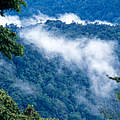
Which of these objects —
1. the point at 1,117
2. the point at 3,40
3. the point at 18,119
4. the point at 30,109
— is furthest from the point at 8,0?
the point at 30,109

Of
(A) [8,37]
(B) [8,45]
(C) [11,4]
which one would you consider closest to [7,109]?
(B) [8,45]

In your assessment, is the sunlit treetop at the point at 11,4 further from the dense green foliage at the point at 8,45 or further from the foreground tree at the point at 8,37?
the dense green foliage at the point at 8,45

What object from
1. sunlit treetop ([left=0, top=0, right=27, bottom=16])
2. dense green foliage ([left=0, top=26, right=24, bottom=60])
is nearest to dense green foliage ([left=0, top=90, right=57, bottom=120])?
dense green foliage ([left=0, top=26, right=24, bottom=60])

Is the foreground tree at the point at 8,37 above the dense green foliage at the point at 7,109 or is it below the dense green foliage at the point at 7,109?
above

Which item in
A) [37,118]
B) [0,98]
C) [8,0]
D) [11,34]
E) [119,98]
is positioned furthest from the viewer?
[37,118]

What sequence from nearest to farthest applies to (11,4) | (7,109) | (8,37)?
(11,4)
(8,37)
(7,109)

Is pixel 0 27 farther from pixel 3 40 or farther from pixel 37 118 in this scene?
pixel 37 118

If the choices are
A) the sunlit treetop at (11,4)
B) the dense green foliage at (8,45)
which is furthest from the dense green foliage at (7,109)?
the sunlit treetop at (11,4)

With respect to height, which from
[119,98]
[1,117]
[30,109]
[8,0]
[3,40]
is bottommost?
[1,117]

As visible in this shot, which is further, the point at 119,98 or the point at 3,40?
the point at 3,40

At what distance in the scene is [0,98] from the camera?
87.0ft

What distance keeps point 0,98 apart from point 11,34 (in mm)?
5611

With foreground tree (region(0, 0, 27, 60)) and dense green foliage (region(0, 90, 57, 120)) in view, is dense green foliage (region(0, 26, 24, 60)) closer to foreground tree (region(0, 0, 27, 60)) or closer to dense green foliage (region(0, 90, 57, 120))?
foreground tree (region(0, 0, 27, 60))

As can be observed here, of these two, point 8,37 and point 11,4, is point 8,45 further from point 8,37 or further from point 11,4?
point 11,4
